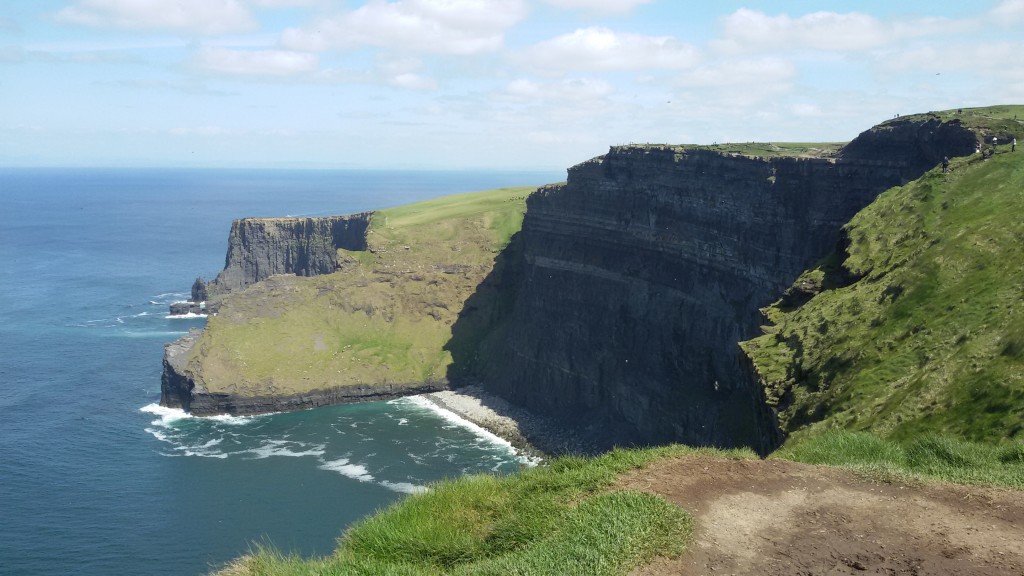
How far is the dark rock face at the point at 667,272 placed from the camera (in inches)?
3083

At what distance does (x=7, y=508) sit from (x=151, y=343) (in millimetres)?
70977

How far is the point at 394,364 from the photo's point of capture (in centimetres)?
12662

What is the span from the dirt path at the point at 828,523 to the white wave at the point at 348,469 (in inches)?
2888

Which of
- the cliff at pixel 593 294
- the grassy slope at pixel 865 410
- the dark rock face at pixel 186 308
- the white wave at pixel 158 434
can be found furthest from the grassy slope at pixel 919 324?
the dark rock face at pixel 186 308

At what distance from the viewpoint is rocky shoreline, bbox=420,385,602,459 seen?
9894 centimetres

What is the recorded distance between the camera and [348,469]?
92.4 metres

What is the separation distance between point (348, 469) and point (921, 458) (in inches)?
3065

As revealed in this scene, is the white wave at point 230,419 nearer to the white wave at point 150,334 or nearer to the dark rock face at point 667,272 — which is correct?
the dark rock face at point 667,272

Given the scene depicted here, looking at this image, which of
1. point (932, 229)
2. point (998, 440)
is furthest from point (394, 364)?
point (998, 440)

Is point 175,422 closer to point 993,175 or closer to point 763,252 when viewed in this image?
point 763,252

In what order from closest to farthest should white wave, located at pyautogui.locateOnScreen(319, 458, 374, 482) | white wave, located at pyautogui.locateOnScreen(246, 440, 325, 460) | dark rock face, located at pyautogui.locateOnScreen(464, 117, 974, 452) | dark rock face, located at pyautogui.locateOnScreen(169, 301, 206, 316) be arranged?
dark rock face, located at pyautogui.locateOnScreen(464, 117, 974, 452) < white wave, located at pyautogui.locateOnScreen(319, 458, 374, 482) < white wave, located at pyautogui.locateOnScreen(246, 440, 325, 460) < dark rock face, located at pyautogui.locateOnScreen(169, 301, 206, 316)

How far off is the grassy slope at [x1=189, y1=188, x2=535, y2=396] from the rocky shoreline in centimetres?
667

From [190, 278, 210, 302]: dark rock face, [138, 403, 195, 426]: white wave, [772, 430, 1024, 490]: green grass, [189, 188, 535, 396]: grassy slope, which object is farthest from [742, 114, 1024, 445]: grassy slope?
[190, 278, 210, 302]: dark rock face

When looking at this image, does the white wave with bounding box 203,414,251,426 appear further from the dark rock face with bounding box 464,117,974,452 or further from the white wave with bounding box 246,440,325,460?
the dark rock face with bounding box 464,117,974,452
